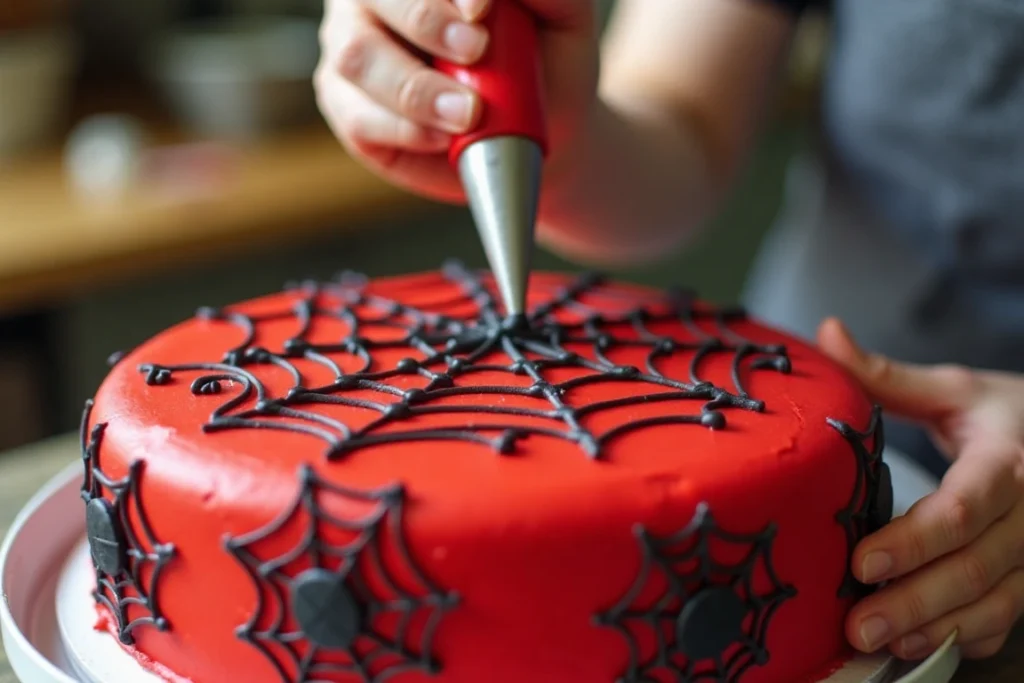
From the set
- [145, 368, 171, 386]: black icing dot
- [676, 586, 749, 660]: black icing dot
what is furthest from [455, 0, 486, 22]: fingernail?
[676, 586, 749, 660]: black icing dot

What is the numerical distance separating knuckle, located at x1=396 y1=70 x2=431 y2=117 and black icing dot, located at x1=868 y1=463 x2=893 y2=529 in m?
0.42

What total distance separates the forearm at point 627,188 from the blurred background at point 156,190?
32.4 inches

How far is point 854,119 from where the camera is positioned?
1229mm

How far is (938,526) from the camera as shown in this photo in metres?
0.75

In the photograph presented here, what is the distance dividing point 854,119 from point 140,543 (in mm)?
848

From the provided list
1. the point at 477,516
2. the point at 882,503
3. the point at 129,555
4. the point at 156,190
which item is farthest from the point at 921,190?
the point at 156,190

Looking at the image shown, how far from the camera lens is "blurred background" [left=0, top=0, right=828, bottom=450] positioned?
1831mm

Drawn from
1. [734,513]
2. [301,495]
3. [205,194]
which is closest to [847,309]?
[734,513]

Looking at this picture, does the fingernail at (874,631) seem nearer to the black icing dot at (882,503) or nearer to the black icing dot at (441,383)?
the black icing dot at (882,503)

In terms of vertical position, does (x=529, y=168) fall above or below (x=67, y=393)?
above

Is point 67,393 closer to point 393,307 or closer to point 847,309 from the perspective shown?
point 393,307

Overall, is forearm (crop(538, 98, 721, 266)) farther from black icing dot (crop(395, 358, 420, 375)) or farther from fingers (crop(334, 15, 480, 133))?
black icing dot (crop(395, 358, 420, 375))

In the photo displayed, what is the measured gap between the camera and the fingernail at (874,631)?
0.75m

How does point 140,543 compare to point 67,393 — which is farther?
point 67,393
